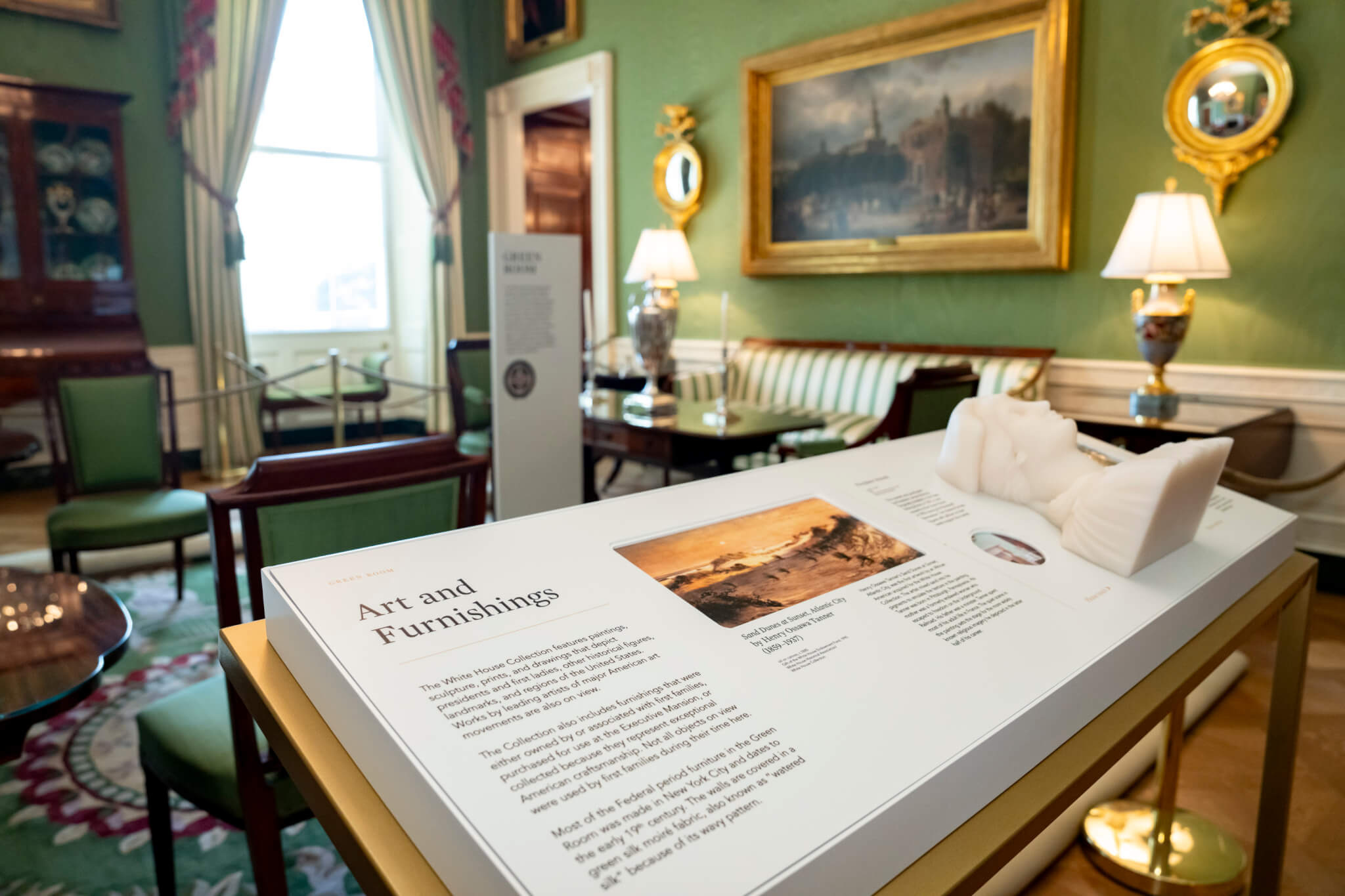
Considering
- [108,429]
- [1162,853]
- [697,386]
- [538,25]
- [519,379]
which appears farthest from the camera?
[538,25]

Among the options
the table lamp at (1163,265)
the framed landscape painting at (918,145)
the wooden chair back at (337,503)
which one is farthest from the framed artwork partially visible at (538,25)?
the wooden chair back at (337,503)

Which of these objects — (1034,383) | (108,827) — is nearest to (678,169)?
(1034,383)

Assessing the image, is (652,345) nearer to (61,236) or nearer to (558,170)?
(61,236)

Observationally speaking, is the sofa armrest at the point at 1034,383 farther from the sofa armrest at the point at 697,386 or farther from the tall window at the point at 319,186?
the tall window at the point at 319,186

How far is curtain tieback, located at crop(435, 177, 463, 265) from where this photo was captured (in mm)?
7570

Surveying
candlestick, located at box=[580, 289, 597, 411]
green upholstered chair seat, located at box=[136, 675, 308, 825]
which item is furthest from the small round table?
candlestick, located at box=[580, 289, 597, 411]

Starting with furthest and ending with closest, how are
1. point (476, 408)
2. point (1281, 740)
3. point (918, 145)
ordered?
point (476, 408), point (918, 145), point (1281, 740)

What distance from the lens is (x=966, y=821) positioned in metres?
0.65

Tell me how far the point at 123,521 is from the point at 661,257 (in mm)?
3403

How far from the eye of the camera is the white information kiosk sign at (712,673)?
1.74 feet

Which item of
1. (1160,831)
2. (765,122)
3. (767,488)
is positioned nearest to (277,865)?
(767,488)

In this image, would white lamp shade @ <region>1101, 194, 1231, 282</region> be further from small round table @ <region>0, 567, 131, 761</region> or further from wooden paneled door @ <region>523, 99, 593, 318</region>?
wooden paneled door @ <region>523, 99, 593, 318</region>

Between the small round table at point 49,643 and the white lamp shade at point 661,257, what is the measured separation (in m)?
3.94

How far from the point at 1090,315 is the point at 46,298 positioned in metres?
6.60
